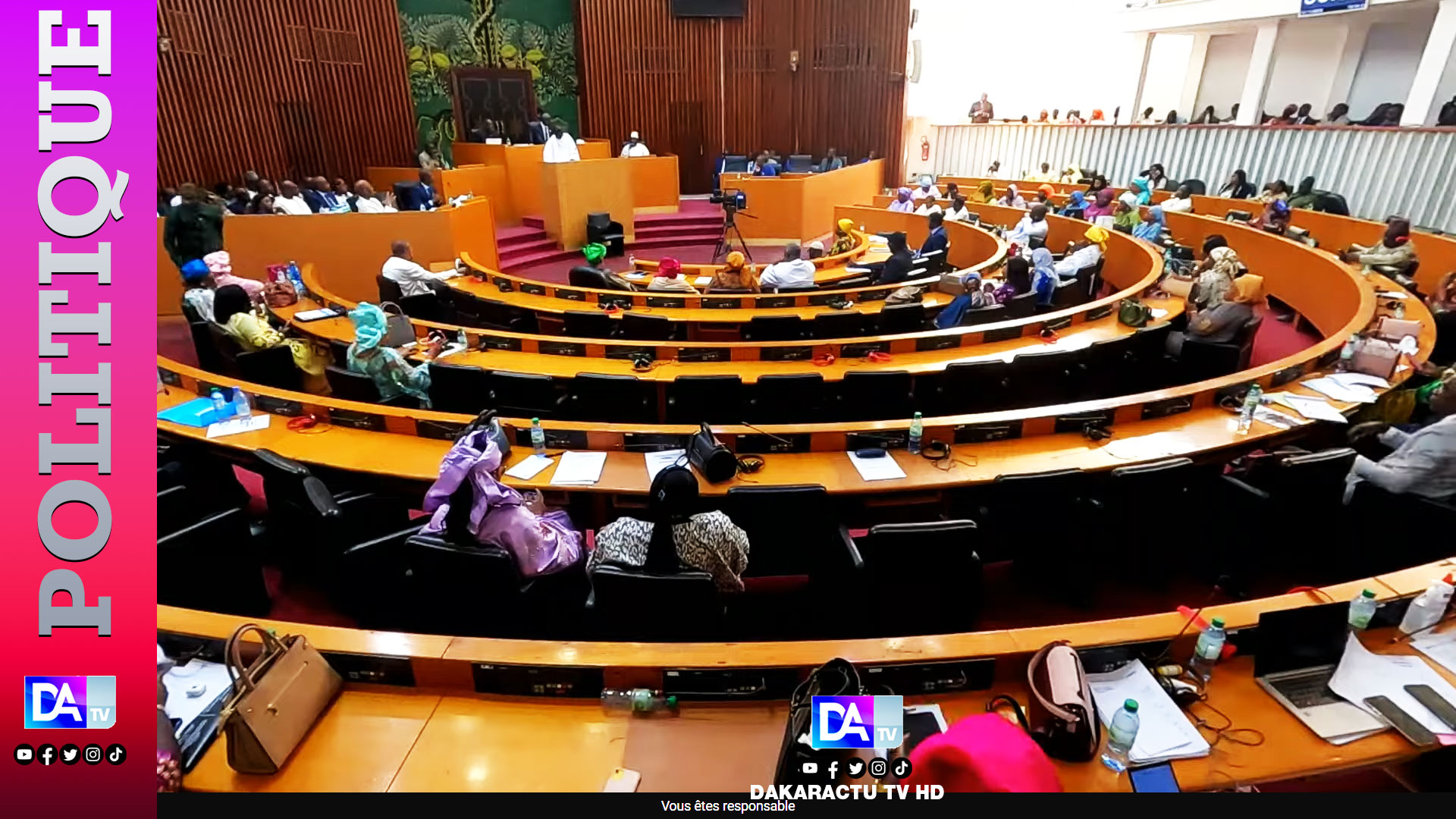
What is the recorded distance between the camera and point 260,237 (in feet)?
28.9

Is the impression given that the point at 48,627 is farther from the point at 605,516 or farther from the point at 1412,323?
the point at 1412,323

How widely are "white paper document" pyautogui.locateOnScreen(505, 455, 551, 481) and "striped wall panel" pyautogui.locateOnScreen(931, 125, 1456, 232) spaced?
1233 cm

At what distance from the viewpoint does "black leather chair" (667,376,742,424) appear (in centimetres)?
472

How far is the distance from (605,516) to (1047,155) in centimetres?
1631

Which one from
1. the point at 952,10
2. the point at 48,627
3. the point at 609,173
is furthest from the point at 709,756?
the point at 952,10

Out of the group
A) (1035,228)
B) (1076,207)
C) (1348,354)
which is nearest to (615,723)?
(1348,354)

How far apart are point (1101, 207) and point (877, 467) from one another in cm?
1028

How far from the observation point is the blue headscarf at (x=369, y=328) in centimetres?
485

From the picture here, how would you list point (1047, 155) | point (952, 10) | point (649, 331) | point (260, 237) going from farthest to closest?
1. point (952, 10)
2. point (1047, 155)
3. point (260, 237)
4. point (649, 331)

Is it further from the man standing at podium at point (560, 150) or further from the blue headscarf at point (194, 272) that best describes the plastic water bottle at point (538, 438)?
the man standing at podium at point (560, 150)

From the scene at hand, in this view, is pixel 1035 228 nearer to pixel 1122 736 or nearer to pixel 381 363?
pixel 381 363

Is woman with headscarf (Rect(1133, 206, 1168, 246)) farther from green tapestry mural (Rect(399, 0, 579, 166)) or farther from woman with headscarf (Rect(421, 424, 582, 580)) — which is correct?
green tapestry mural (Rect(399, 0, 579, 166))

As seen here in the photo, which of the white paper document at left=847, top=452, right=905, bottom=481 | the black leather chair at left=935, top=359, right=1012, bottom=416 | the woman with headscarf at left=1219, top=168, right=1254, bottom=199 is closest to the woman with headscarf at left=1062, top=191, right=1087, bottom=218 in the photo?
the woman with headscarf at left=1219, top=168, right=1254, bottom=199

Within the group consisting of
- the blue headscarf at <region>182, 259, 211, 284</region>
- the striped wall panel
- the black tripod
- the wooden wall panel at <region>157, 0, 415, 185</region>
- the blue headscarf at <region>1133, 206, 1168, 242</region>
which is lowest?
the black tripod
